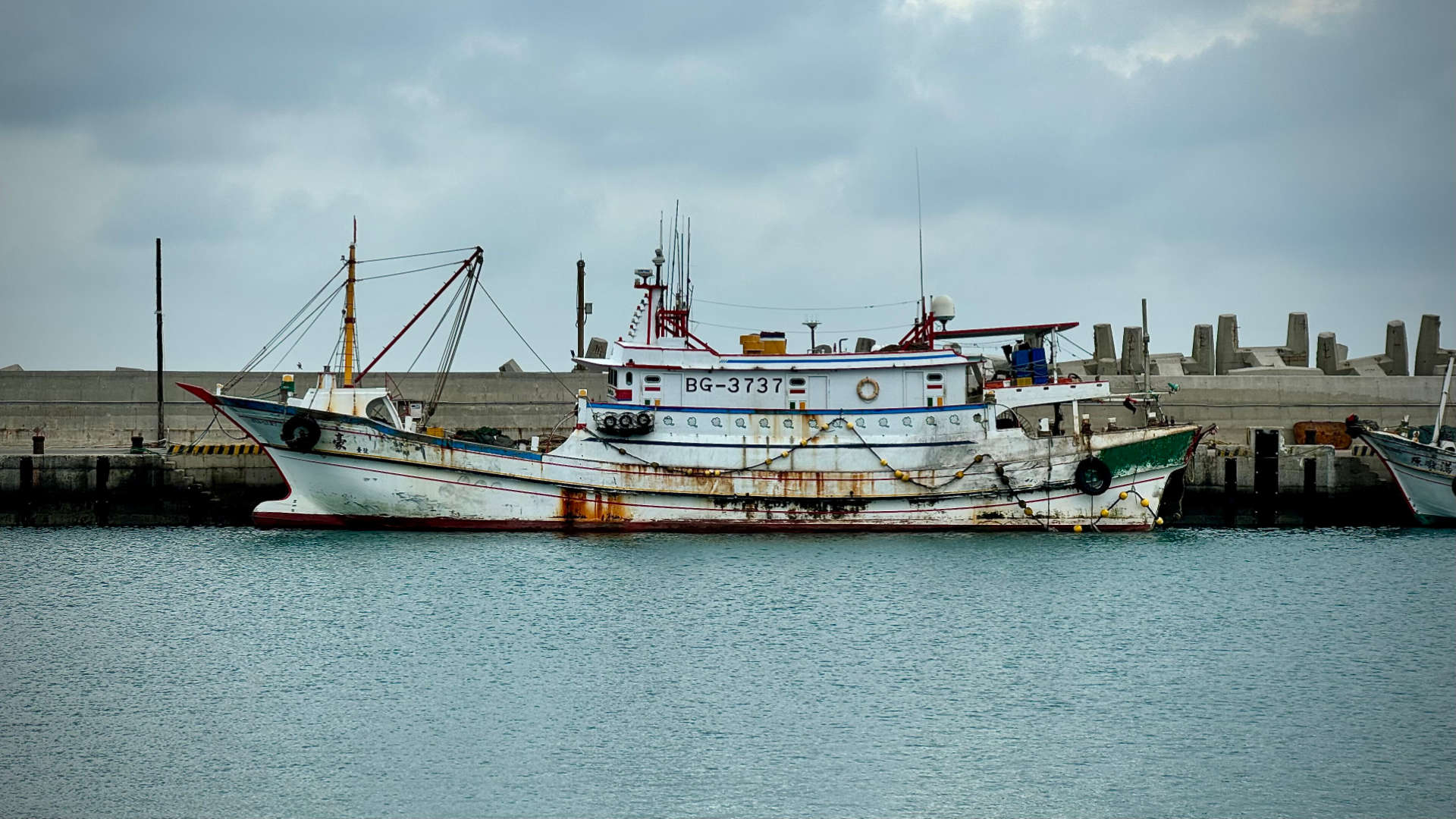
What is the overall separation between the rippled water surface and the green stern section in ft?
7.22

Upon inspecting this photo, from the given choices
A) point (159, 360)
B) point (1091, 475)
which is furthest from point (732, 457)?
point (159, 360)

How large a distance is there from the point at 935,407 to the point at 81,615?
1573 cm

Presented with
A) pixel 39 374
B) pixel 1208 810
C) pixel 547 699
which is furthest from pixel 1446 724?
pixel 39 374

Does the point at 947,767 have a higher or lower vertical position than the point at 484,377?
lower

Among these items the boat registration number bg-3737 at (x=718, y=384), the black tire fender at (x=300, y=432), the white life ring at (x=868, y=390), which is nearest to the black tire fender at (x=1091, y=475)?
the white life ring at (x=868, y=390)

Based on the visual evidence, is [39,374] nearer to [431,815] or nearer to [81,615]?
[81,615]

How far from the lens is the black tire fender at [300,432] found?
28.1m

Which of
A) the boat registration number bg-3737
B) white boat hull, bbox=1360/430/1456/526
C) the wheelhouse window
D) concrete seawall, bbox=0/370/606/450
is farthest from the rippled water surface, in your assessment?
concrete seawall, bbox=0/370/606/450

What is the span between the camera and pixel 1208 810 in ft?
43.1

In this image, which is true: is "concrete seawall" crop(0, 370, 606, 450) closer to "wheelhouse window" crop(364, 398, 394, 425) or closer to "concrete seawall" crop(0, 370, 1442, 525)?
"concrete seawall" crop(0, 370, 1442, 525)

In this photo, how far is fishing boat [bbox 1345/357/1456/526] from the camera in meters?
31.9

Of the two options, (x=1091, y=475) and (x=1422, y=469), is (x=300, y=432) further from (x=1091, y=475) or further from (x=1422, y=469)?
(x=1422, y=469)

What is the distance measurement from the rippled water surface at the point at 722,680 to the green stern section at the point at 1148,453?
2.20 meters

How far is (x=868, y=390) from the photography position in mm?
28672
